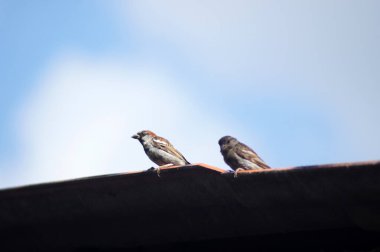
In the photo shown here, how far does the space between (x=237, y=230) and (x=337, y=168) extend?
1123mm

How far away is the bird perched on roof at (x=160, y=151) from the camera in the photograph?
350 inches

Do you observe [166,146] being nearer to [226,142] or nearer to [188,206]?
[226,142]

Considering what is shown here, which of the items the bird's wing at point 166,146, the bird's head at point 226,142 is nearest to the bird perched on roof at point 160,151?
the bird's wing at point 166,146

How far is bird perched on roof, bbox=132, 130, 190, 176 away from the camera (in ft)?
29.2

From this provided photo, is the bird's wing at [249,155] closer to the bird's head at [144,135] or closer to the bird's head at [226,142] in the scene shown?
the bird's head at [226,142]

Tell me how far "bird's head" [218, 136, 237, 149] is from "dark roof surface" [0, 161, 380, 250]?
11.1 ft

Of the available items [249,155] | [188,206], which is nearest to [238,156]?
[249,155]

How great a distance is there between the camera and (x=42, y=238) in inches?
219

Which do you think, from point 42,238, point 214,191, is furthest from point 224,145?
point 214,191

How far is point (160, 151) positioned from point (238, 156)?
1158 millimetres

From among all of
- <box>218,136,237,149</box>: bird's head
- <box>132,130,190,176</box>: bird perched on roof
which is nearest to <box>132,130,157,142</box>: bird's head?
<box>132,130,190,176</box>: bird perched on roof

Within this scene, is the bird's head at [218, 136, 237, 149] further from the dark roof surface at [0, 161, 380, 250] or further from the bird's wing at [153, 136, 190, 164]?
the dark roof surface at [0, 161, 380, 250]

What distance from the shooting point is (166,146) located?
9062mm

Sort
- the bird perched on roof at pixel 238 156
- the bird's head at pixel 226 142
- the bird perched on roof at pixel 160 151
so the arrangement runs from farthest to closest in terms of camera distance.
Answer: the bird perched on roof at pixel 160 151 < the bird's head at pixel 226 142 < the bird perched on roof at pixel 238 156
